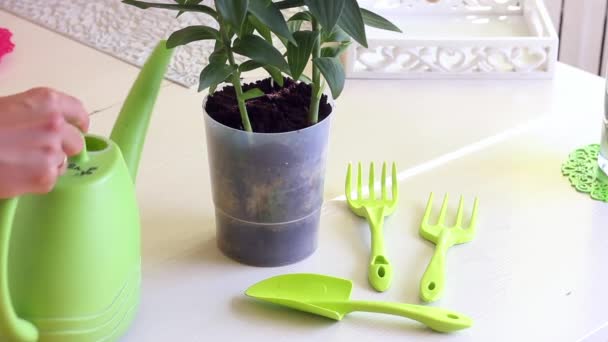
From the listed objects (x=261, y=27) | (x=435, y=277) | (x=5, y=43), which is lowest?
(x=435, y=277)

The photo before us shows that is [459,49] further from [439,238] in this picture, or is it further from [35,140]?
[35,140]

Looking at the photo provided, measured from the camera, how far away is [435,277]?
0.75 m

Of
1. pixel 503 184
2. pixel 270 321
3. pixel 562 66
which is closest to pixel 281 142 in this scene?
pixel 270 321

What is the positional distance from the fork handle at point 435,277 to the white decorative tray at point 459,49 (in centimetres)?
36

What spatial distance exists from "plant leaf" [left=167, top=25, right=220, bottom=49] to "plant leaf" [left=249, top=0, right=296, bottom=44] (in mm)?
57

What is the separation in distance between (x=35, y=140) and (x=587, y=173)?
581mm

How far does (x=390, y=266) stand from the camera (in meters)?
0.77

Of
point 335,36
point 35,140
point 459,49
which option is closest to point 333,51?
point 335,36

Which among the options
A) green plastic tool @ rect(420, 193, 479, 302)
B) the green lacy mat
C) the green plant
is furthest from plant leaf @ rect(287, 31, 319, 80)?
the green lacy mat

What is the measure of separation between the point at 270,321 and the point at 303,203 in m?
0.11

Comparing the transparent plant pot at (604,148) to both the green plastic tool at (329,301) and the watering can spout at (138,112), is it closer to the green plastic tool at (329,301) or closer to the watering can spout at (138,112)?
the green plastic tool at (329,301)

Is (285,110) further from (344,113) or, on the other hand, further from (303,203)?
(344,113)

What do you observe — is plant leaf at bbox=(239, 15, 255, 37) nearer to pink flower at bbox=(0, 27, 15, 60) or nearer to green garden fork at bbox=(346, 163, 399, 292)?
green garden fork at bbox=(346, 163, 399, 292)

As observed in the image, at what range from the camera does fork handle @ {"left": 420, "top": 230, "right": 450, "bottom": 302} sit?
73 cm
